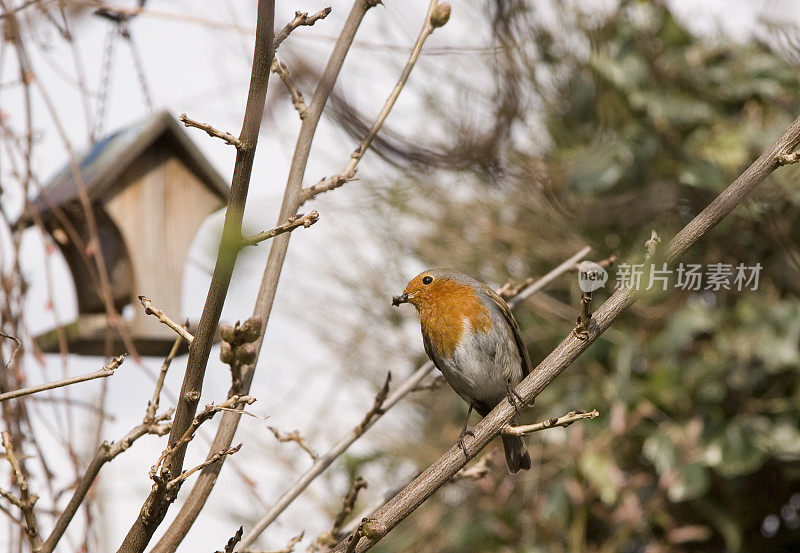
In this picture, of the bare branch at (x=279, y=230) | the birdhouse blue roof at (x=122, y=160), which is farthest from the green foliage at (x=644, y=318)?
the bare branch at (x=279, y=230)

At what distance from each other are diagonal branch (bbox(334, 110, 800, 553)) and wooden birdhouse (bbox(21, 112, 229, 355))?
66.2 inches

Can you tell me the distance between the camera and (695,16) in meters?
3.94

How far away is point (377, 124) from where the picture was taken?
1.58 metres

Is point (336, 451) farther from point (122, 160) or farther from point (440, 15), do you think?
point (122, 160)

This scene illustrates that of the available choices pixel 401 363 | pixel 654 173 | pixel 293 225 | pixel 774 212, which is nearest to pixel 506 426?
pixel 293 225

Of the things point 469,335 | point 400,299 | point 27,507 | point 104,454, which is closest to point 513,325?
point 469,335

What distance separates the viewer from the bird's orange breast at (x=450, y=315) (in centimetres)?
230

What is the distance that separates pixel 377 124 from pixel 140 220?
1.65 metres

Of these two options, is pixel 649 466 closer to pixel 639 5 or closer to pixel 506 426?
pixel 639 5

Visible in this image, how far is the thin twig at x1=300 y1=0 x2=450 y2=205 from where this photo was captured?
1.57m

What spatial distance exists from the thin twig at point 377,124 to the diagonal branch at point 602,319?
510 millimetres

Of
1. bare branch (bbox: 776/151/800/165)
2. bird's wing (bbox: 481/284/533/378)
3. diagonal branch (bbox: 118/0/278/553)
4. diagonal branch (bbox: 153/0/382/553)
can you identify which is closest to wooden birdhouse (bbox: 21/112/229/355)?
bird's wing (bbox: 481/284/533/378)

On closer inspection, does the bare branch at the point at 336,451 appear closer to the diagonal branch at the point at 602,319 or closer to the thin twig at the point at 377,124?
the diagonal branch at the point at 602,319

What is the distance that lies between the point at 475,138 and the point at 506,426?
84 centimetres
